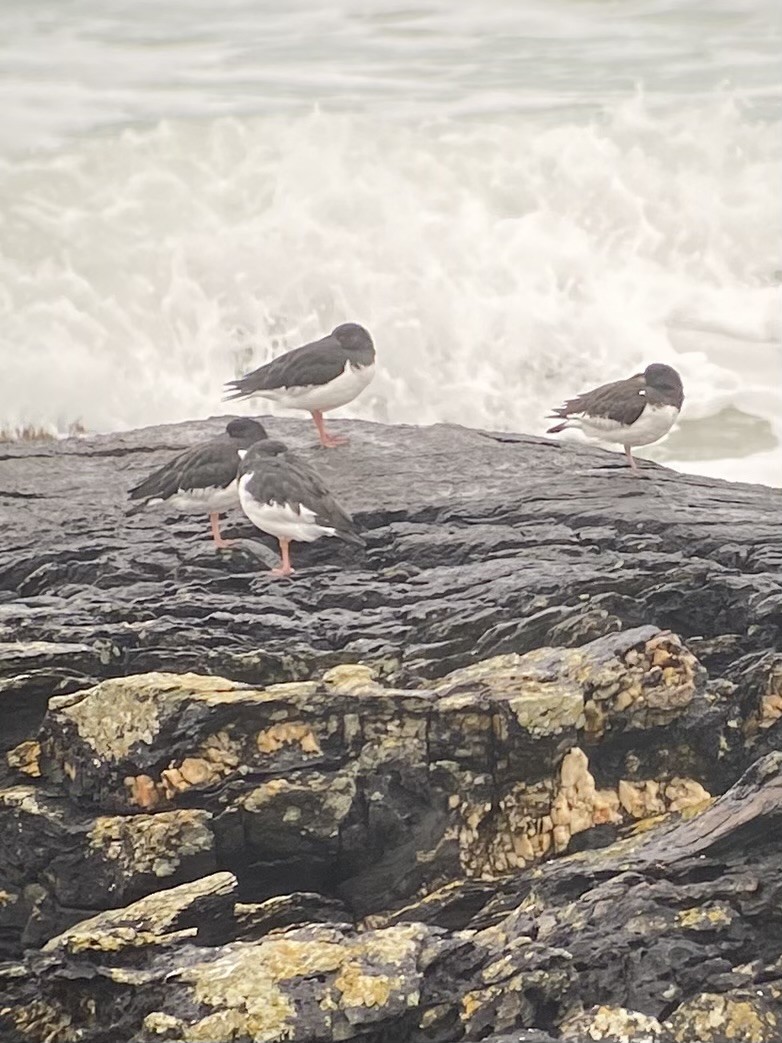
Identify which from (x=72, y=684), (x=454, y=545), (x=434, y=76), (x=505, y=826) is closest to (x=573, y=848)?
(x=505, y=826)

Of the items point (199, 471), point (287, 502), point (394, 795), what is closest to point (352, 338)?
point (199, 471)

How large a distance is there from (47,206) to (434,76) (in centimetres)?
274

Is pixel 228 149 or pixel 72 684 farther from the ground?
pixel 228 149

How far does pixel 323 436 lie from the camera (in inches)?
259

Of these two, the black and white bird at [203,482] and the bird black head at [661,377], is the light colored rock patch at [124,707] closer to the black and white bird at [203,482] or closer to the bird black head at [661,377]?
the black and white bird at [203,482]

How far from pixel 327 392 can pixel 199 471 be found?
3.18 feet

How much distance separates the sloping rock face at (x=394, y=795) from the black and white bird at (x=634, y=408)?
0.83 metres

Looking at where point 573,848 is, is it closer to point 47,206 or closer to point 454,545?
point 454,545

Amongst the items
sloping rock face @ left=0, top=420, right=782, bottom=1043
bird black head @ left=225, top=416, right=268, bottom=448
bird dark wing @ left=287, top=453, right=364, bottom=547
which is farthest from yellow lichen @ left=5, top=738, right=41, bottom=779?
bird black head @ left=225, top=416, right=268, bottom=448

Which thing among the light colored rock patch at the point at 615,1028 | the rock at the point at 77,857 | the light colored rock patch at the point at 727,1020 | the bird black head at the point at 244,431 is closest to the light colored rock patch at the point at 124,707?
the rock at the point at 77,857

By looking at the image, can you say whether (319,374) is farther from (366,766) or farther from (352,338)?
(366,766)

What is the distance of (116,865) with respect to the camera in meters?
4.77

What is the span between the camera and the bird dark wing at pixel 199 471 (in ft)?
18.1

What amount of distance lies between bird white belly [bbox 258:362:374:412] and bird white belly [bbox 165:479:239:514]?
2.73ft
